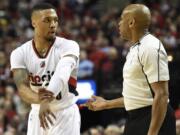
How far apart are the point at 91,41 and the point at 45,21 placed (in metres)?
9.73

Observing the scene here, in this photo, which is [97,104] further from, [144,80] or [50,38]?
[144,80]

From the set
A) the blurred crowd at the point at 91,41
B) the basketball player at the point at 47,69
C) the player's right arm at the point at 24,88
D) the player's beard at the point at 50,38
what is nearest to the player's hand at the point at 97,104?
the basketball player at the point at 47,69

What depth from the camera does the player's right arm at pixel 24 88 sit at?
19.8ft

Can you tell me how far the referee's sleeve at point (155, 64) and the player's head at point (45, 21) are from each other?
1.42m

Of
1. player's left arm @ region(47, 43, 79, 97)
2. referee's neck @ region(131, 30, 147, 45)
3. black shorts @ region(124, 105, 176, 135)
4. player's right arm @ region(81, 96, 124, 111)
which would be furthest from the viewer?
player's right arm @ region(81, 96, 124, 111)

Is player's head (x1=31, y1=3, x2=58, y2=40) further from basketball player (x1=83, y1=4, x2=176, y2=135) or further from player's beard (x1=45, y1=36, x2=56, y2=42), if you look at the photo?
basketball player (x1=83, y1=4, x2=176, y2=135)

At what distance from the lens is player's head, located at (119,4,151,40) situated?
548cm

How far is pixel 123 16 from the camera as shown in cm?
562

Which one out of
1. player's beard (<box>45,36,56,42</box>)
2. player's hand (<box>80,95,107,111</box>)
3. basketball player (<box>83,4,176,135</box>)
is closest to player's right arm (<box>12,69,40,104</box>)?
player's beard (<box>45,36,56,42</box>)

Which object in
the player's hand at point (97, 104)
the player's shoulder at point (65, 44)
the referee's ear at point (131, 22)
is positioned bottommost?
the player's hand at point (97, 104)

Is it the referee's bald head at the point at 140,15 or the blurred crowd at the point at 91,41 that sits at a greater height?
the referee's bald head at the point at 140,15

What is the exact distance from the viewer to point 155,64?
17.3 feet

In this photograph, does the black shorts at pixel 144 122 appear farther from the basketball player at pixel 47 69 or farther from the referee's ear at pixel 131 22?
the basketball player at pixel 47 69

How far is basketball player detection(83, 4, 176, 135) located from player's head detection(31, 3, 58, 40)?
1.00 meters
